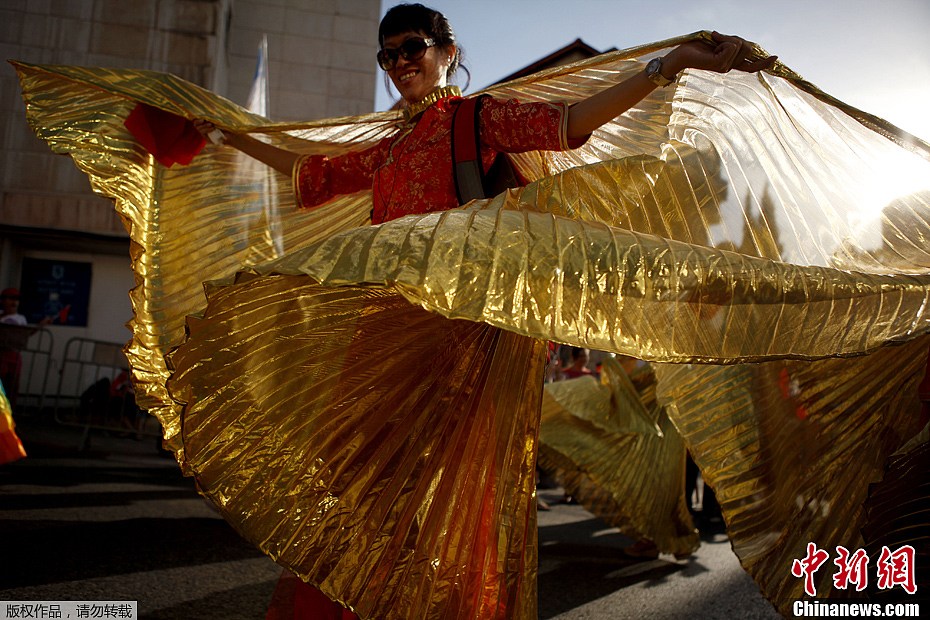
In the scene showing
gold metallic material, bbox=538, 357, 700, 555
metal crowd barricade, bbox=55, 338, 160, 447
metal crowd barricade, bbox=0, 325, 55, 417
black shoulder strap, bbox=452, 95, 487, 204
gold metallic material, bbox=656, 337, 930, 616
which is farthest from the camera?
metal crowd barricade, bbox=55, 338, 160, 447

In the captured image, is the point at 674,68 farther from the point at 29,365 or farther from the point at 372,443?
the point at 29,365

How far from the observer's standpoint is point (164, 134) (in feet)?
6.98

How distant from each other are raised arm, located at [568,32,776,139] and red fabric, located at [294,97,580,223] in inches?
1.9

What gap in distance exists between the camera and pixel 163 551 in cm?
310

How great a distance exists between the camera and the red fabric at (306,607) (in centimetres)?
149

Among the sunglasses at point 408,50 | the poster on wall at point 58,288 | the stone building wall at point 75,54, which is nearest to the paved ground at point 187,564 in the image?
the sunglasses at point 408,50

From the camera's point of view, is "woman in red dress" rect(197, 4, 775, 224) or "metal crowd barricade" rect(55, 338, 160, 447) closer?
"woman in red dress" rect(197, 4, 775, 224)

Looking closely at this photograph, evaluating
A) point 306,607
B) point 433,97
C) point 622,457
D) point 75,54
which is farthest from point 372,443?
point 75,54

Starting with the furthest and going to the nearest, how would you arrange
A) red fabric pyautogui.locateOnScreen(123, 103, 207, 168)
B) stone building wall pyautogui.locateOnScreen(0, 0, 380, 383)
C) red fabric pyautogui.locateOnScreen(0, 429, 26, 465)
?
1. stone building wall pyautogui.locateOnScreen(0, 0, 380, 383)
2. red fabric pyautogui.locateOnScreen(0, 429, 26, 465)
3. red fabric pyautogui.locateOnScreen(123, 103, 207, 168)

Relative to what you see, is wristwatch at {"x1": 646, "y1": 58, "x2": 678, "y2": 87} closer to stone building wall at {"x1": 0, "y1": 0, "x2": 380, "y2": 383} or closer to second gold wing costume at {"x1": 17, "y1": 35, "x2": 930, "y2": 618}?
second gold wing costume at {"x1": 17, "y1": 35, "x2": 930, "y2": 618}

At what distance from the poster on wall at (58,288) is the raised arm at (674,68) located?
9.45 m

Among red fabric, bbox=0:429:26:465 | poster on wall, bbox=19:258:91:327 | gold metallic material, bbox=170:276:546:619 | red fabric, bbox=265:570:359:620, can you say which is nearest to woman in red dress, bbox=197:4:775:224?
gold metallic material, bbox=170:276:546:619

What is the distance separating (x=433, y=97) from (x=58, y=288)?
9.21 metres

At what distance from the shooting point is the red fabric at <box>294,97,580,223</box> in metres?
1.51
